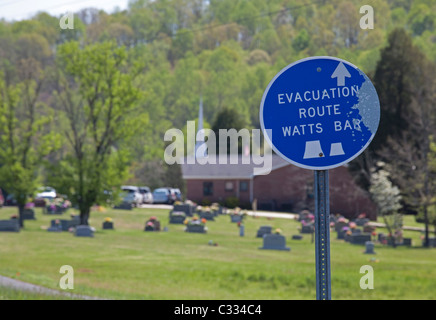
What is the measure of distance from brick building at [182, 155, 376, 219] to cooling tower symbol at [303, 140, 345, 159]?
52257mm

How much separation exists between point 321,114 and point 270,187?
2486 inches

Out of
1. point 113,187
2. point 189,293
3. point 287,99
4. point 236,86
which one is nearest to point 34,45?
point 236,86

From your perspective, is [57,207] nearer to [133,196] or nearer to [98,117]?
[133,196]

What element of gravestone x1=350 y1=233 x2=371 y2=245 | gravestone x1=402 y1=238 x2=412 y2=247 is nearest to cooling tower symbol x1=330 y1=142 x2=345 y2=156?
gravestone x1=350 y1=233 x2=371 y2=245

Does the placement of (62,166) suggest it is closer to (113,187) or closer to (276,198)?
(113,187)

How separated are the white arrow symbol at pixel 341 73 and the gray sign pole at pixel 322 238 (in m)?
0.64

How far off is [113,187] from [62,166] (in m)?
3.88

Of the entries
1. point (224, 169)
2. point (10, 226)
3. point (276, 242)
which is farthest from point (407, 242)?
point (224, 169)

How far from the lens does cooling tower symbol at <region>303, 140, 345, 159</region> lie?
4.65 m

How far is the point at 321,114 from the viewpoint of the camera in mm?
4641

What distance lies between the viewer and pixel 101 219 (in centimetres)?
4953

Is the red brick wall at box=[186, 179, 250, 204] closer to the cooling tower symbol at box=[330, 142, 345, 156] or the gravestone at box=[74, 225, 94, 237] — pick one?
the gravestone at box=[74, 225, 94, 237]

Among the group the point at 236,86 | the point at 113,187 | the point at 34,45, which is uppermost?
the point at 34,45

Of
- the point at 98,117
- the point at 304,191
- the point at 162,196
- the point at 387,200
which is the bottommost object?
the point at 387,200
